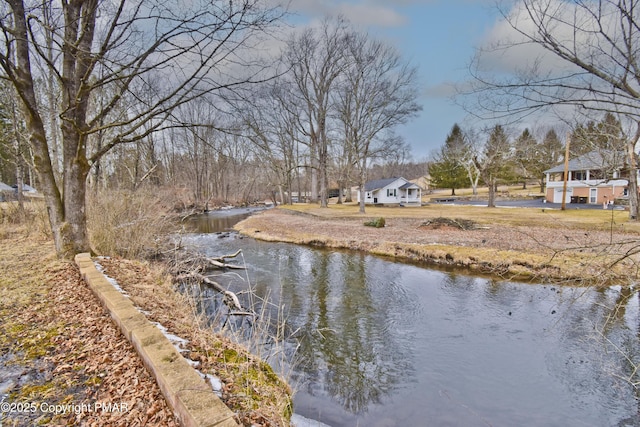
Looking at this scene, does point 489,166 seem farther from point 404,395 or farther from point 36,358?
point 36,358

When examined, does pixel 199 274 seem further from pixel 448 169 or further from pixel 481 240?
pixel 448 169

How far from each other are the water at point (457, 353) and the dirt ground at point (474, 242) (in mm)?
1135

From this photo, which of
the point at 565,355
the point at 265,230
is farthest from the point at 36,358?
the point at 265,230

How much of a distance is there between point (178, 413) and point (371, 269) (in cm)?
941

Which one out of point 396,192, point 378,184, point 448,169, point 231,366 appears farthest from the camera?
point 448,169

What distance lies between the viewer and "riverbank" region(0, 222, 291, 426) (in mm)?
2160

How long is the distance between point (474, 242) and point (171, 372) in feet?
43.2

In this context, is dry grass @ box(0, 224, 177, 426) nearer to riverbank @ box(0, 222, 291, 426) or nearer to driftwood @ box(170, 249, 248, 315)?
riverbank @ box(0, 222, 291, 426)

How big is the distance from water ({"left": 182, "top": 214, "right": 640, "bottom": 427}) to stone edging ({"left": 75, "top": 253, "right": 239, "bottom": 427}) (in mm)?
1725

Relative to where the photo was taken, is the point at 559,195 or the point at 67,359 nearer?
the point at 67,359

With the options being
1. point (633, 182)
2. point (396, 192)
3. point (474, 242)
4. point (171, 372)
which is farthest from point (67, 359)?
point (396, 192)

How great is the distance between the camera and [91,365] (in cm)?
269

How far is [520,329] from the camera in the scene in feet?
21.1

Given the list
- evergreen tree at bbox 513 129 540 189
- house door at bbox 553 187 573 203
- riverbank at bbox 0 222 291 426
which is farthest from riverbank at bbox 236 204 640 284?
evergreen tree at bbox 513 129 540 189
